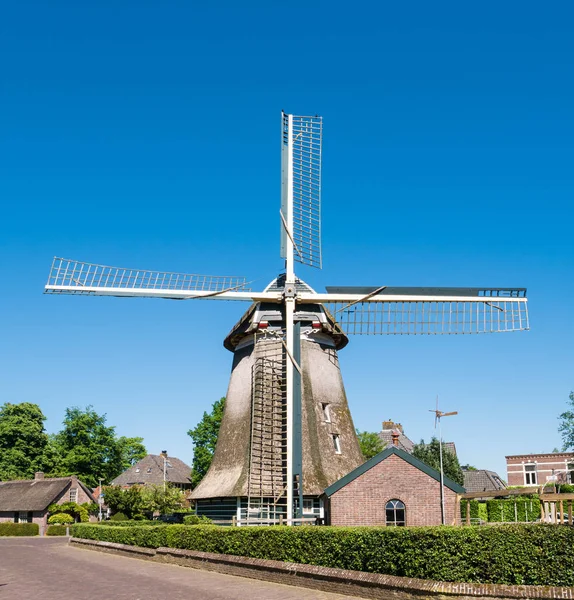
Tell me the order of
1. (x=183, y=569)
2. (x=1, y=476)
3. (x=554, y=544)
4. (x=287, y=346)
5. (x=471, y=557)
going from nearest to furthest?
(x=554, y=544)
(x=471, y=557)
(x=183, y=569)
(x=287, y=346)
(x=1, y=476)

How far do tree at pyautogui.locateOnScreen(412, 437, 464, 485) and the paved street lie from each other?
2629 cm

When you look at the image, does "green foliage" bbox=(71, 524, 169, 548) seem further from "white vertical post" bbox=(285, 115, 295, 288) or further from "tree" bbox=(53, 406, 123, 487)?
"tree" bbox=(53, 406, 123, 487)

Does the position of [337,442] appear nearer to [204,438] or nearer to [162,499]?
[162,499]

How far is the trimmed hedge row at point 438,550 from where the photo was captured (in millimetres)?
12469

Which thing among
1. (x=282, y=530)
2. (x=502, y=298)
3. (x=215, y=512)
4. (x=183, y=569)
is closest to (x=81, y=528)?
(x=215, y=512)

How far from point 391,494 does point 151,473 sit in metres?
61.8

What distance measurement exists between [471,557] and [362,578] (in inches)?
106

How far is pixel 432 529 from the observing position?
554 inches

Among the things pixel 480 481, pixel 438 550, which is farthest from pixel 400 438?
pixel 438 550

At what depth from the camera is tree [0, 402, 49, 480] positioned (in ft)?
224

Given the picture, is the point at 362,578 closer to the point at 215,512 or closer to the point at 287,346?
the point at 287,346

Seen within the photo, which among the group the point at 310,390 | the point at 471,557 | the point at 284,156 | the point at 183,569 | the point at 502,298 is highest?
the point at 284,156

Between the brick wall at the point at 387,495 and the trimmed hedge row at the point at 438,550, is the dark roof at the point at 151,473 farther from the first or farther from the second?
the trimmed hedge row at the point at 438,550

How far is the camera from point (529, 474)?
59.3 m
